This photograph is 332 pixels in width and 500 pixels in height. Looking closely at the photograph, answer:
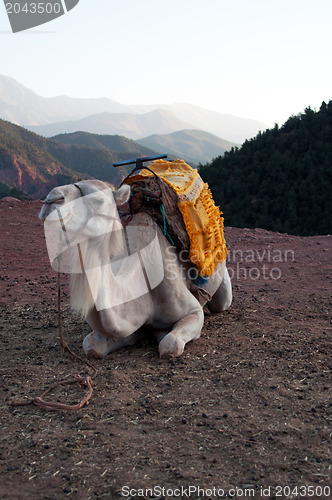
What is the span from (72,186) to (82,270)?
1.97ft

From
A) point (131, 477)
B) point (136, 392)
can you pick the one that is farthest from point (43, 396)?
point (131, 477)

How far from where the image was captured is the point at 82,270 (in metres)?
3.62

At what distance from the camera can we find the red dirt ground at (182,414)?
8.87 feet

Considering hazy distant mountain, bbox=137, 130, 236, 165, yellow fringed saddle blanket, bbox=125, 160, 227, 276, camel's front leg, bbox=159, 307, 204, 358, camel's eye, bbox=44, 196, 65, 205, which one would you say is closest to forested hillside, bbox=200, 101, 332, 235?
yellow fringed saddle blanket, bbox=125, 160, 227, 276

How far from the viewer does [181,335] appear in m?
4.48

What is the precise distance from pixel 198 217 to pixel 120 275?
1.24 metres

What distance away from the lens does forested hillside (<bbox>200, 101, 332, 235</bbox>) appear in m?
21.0

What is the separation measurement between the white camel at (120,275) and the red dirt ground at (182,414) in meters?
0.23

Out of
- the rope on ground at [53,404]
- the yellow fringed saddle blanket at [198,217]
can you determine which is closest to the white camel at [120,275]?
the yellow fringed saddle blanket at [198,217]

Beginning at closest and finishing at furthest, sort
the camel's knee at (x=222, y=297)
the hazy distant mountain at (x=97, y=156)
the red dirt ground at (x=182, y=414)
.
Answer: the red dirt ground at (x=182, y=414)
the camel's knee at (x=222, y=297)
the hazy distant mountain at (x=97, y=156)

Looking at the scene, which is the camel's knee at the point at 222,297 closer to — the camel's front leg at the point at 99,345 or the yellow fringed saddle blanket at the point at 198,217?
the yellow fringed saddle blanket at the point at 198,217

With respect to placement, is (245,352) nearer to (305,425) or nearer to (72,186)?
(305,425)

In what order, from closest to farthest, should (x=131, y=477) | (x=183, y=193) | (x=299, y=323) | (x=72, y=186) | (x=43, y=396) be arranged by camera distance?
(x=131, y=477) < (x=72, y=186) < (x=43, y=396) < (x=183, y=193) < (x=299, y=323)

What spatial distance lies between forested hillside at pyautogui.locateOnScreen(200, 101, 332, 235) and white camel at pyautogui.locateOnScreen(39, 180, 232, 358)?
15.8m
